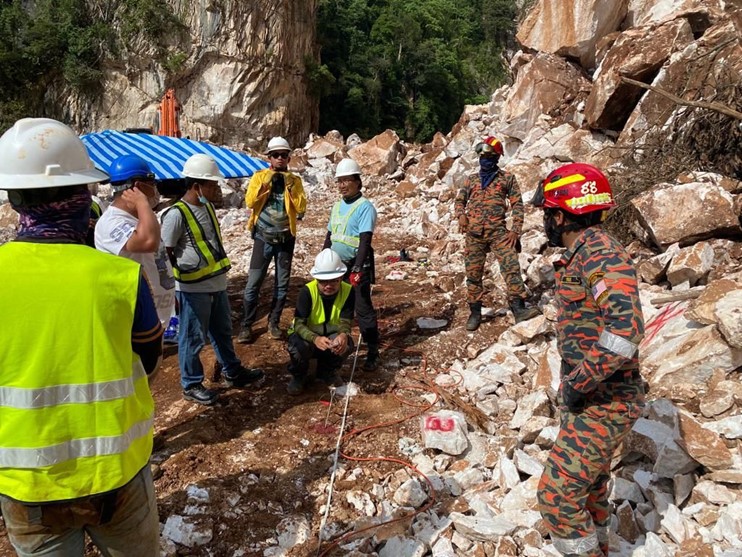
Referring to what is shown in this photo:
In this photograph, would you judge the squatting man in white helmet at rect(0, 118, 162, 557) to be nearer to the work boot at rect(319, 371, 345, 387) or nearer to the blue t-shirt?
the work boot at rect(319, 371, 345, 387)

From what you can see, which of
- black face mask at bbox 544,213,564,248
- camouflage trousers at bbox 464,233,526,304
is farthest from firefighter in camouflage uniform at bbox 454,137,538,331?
black face mask at bbox 544,213,564,248

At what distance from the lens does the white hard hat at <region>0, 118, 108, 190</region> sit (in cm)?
133

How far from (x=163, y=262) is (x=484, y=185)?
118 inches

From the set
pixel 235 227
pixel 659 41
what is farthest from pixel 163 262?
pixel 659 41

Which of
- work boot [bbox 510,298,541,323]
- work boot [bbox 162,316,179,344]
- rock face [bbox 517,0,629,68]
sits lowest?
work boot [bbox 162,316,179,344]

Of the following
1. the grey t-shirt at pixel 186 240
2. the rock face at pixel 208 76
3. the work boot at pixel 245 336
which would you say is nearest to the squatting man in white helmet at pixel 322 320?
the grey t-shirt at pixel 186 240

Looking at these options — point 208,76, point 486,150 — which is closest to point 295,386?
point 486,150

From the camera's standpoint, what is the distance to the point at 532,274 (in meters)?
5.77

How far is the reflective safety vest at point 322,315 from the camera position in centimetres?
369

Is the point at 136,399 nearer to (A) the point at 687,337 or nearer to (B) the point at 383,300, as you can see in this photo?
(A) the point at 687,337

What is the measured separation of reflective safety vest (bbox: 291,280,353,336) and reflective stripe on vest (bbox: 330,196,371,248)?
1.90ft

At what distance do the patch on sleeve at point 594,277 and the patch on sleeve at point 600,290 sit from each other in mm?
17

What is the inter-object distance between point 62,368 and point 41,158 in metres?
0.57

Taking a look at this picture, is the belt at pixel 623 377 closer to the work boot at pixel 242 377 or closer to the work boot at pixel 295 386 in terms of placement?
the work boot at pixel 295 386
